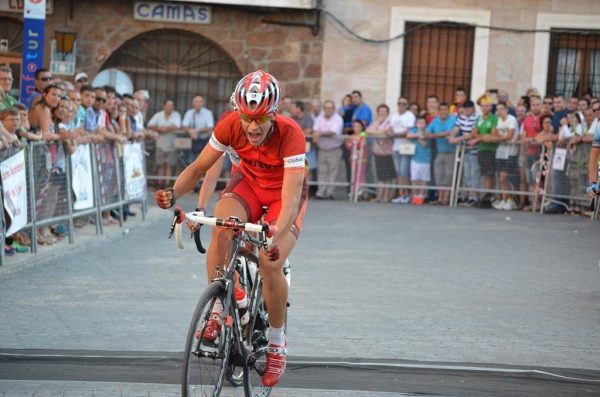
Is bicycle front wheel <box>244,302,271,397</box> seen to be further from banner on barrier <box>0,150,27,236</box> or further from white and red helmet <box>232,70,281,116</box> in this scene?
banner on barrier <box>0,150,27,236</box>

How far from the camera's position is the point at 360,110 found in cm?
2322

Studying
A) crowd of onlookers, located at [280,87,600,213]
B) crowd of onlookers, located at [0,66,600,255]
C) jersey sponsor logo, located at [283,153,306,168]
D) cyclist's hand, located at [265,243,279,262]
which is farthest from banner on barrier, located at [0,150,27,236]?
crowd of onlookers, located at [280,87,600,213]

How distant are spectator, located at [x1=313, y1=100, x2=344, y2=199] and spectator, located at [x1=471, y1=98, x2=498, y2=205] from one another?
2658 mm

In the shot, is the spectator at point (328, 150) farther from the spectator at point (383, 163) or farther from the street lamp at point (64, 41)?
the street lamp at point (64, 41)

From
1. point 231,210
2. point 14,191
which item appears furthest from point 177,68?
point 231,210

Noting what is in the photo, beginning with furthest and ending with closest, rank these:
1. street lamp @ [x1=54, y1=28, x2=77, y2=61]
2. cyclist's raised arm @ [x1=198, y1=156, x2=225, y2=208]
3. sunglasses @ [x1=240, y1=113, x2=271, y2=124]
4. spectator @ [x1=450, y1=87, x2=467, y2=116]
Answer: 1. street lamp @ [x1=54, y1=28, x2=77, y2=61]
2. spectator @ [x1=450, y1=87, x2=467, y2=116]
3. cyclist's raised arm @ [x1=198, y1=156, x2=225, y2=208]
4. sunglasses @ [x1=240, y1=113, x2=271, y2=124]

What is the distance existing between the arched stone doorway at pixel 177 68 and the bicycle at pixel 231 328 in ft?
62.7

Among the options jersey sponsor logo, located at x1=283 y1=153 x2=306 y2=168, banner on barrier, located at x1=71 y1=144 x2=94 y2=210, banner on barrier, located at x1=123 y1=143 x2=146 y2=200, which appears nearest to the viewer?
jersey sponsor logo, located at x1=283 y1=153 x2=306 y2=168

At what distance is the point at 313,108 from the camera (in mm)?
23516

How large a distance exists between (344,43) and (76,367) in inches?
723

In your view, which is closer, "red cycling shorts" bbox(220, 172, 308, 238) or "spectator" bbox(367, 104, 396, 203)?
"red cycling shorts" bbox(220, 172, 308, 238)

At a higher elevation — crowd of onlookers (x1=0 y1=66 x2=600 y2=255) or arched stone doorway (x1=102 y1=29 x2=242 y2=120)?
arched stone doorway (x1=102 y1=29 x2=242 y2=120)

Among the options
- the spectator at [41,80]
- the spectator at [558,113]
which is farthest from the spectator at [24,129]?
the spectator at [558,113]

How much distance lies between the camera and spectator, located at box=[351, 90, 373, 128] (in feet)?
75.8
